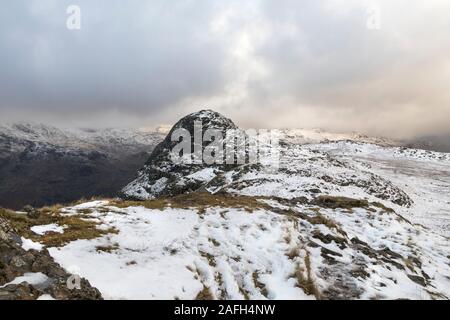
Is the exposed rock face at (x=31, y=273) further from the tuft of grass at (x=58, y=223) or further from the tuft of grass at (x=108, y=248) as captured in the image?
the tuft of grass at (x=108, y=248)

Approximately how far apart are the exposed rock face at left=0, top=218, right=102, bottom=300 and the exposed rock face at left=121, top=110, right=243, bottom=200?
53692 millimetres

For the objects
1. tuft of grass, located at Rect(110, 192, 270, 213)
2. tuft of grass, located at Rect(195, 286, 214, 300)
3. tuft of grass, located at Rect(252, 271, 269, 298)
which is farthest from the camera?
tuft of grass, located at Rect(110, 192, 270, 213)

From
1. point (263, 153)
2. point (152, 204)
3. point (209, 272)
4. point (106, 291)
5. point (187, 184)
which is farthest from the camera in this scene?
point (263, 153)

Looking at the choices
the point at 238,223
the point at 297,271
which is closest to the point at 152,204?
the point at 238,223

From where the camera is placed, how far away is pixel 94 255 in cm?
1509

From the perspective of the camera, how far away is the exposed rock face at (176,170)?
70.2 metres

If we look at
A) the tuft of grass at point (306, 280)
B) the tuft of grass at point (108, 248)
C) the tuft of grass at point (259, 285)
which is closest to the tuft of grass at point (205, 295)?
the tuft of grass at point (259, 285)

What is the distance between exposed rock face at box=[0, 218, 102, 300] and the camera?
10875 mm

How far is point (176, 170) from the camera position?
8044 cm

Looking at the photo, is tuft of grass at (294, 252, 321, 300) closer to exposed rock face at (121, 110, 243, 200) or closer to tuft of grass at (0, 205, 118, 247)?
tuft of grass at (0, 205, 118, 247)

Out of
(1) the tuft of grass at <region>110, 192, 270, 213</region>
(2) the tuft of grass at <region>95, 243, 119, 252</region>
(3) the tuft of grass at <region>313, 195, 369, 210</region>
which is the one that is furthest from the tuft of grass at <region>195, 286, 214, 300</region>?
(3) the tuft of grass at <region>313, 195, 369, 210</region>

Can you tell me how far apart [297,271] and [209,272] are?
3.64 m

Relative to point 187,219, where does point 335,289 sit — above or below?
below
